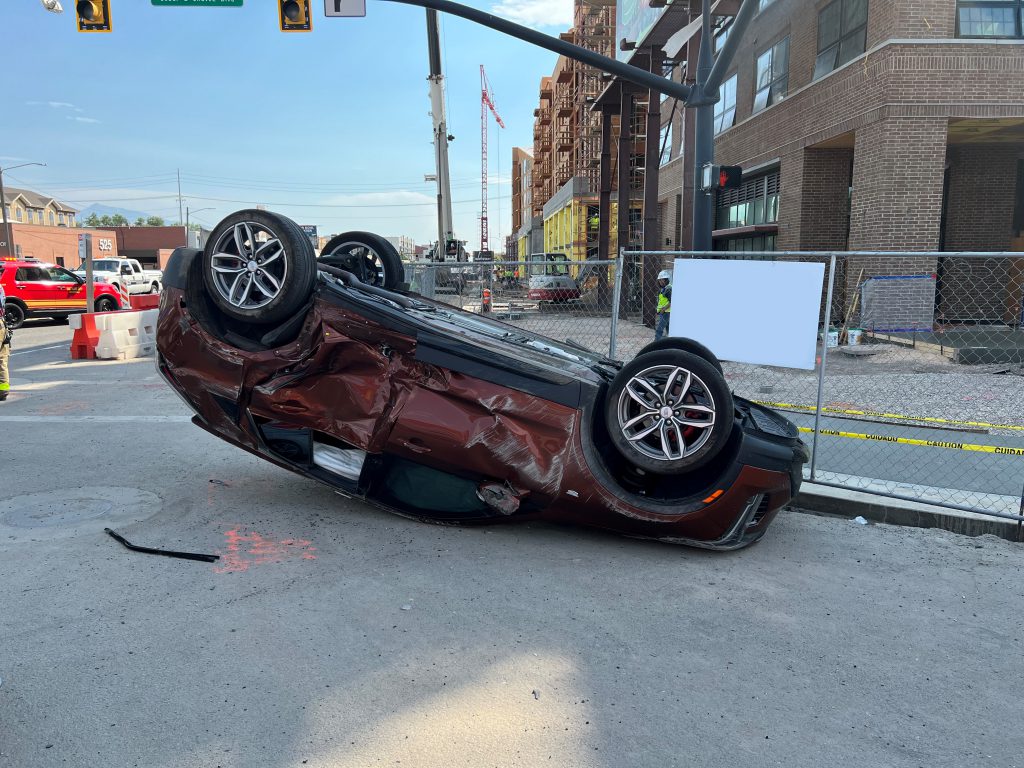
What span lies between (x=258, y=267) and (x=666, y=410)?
2.60 m

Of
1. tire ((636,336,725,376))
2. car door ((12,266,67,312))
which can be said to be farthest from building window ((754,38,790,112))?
car door ((12,266,67,312))

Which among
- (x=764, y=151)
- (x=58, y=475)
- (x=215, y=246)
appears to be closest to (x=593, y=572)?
(x=215, y=246)

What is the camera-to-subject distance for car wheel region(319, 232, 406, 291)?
228 inches

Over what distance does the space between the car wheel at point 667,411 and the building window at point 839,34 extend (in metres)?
15.8

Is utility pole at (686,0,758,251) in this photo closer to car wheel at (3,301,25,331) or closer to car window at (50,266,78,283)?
car wheel at (3,301,25,331)

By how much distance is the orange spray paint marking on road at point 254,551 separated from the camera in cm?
399

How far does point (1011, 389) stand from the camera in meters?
9.90

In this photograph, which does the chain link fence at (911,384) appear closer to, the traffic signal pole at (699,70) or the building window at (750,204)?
the traffic signal pole at (699,70)

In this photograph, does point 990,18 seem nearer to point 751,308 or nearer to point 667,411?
point 751,308

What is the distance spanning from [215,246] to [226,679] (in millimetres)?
2679

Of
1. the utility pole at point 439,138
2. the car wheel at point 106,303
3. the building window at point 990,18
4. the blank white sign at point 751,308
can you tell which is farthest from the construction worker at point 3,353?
the building window at point 990,18

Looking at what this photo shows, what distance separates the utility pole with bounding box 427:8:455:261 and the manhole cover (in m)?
18.7

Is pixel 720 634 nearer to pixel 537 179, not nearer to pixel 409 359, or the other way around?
pixel 409 359

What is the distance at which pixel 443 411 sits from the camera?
420 centimetres
